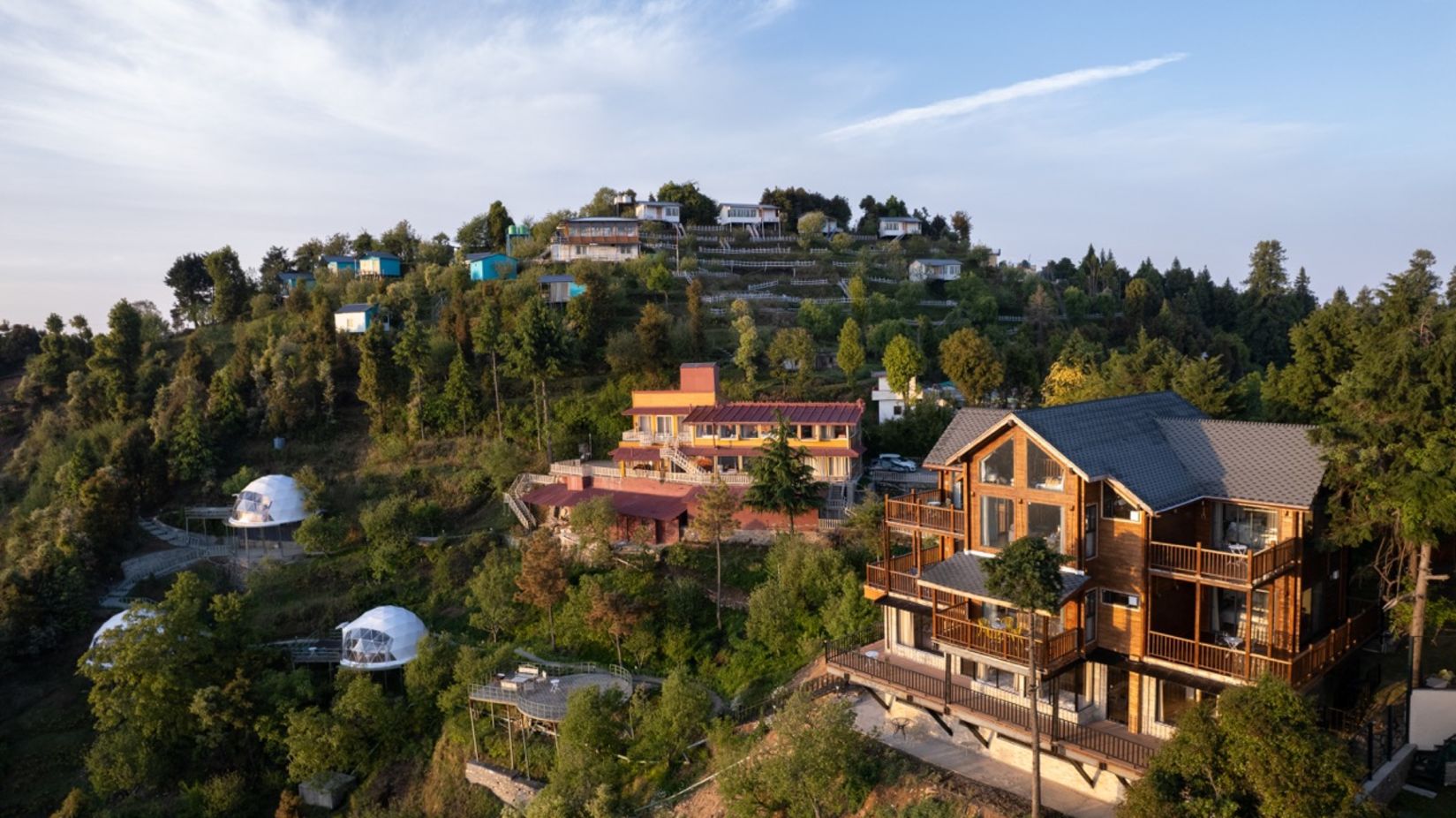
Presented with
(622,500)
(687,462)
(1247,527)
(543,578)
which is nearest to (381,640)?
(543,578)

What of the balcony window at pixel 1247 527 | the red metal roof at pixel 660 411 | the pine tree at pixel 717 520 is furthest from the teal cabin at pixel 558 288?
the balcony window at pixel 1247 527

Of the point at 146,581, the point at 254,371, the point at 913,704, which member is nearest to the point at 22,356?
the point at 254,371

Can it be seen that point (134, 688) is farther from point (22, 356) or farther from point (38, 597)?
point (22, 356)

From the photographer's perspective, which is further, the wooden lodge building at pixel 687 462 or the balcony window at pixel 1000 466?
the wooden lodge building at pixel 687 462

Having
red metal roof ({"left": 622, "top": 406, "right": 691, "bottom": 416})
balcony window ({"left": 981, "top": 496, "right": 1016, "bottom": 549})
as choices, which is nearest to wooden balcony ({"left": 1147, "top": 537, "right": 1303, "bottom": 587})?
balcony window ({"left": 981, "top": 496, "right": 1016, "bottom": 549})

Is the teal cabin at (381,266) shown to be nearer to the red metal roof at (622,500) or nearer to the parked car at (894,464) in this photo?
the red metal roof at (622,500)

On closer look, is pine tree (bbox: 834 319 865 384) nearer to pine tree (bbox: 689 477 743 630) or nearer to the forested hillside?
the forested hillside
